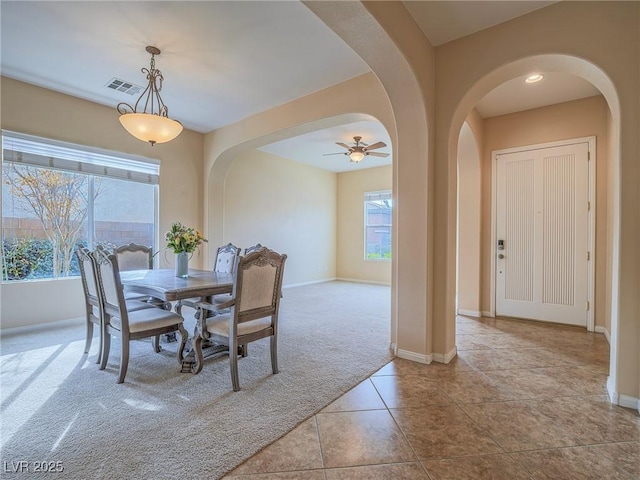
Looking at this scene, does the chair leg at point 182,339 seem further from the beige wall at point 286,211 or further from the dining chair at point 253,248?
the beige wall at point 286,211

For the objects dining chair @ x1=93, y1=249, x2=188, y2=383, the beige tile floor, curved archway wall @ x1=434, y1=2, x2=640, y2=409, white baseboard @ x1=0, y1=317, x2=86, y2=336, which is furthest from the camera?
white baseboard @ x1=0, y1=317, x2=86, y2=336

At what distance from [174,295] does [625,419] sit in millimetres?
3200

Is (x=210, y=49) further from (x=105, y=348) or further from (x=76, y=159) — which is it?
(x=105, y=348)

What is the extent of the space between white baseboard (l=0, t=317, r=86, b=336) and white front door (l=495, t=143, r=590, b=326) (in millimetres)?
5816

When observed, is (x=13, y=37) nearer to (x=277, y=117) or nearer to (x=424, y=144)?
(x=277, y=117)

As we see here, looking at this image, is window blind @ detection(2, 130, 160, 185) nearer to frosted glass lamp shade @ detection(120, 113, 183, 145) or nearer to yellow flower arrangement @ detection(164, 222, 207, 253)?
frosted glass lamp shade @ detection(120, 113, 183, 145)

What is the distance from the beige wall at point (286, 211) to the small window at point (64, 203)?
5.12ft

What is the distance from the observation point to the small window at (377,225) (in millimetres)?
7625

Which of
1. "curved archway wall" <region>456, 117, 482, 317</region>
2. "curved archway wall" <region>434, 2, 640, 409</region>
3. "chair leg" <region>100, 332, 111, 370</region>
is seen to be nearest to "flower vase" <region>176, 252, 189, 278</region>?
"chair leg" <region>100, 332, 111, 370</region>

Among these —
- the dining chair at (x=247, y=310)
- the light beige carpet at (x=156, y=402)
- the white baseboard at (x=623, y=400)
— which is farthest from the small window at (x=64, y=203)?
the white baseboard at (x=623, y=400)

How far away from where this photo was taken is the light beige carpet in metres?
1.59

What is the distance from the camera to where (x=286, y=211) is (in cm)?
704

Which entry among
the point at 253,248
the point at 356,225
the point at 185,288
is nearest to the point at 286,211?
the point at 356,225

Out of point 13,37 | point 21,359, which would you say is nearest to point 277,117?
point 13,37
